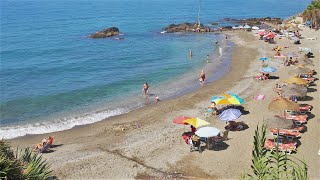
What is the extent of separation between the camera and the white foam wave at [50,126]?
2383 cm

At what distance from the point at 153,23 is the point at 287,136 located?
223 feet

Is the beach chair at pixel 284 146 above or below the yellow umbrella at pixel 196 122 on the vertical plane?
below

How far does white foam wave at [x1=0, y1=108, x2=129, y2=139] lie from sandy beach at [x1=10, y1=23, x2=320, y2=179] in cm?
77

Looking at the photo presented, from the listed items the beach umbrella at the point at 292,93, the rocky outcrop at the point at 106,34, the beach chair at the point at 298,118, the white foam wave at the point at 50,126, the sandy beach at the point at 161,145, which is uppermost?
the rocky outcrop at the point at 106,34

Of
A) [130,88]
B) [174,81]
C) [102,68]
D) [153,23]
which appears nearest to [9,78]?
[102,68]

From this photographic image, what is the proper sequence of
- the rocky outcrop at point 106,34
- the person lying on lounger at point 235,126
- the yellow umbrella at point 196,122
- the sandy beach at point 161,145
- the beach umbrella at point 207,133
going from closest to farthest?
the sandy beach at point 161,145
the beach umbrella at point 207,133
the yellow umbrella at point 196,122
the person lying on lounger at point 235,126
the rocky outcrop at point 106,34

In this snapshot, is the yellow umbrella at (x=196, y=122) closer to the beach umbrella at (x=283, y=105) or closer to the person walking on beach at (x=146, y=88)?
the beach umbrella at (x=283, y=105)

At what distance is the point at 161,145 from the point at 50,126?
29.4 feet

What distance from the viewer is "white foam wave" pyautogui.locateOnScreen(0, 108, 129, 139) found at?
2383 cm

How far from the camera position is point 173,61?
44969 mm

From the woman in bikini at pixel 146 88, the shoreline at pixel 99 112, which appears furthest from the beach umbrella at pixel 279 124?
the woman in bikini at pixel 146 88

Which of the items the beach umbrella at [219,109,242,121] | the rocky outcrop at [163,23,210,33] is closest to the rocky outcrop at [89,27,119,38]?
the rocky outcrop at [163,23,210,33]

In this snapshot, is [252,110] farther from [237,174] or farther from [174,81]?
[174,81]

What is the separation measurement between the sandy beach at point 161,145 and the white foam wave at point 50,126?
2.54 feet
